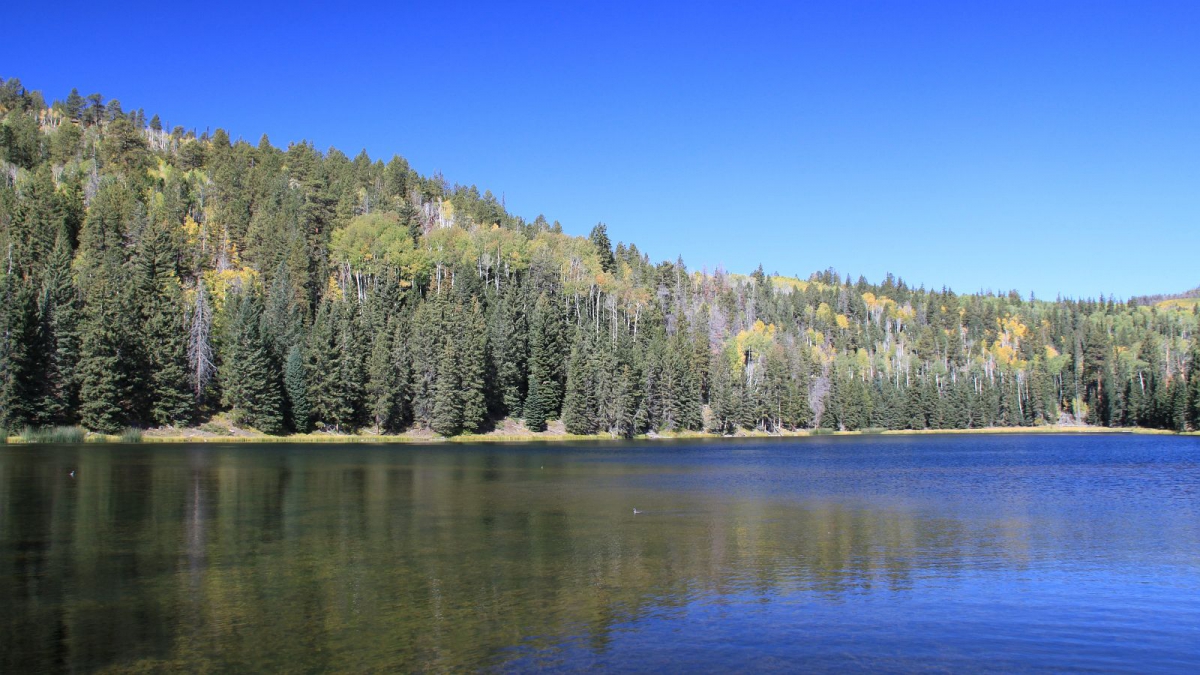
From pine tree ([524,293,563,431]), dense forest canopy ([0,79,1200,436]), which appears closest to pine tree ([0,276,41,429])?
dense forest canopy ([0,79,1200,436])

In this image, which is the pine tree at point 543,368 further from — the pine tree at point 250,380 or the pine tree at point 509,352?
the pine tree at point 250,380

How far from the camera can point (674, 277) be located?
A: 191500 millimetres

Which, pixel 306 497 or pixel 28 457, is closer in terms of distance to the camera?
pixel 306 497

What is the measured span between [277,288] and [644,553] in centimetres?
9956

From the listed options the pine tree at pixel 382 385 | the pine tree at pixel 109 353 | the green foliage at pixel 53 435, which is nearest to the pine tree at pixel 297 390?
the pine tree at pixel 382 385

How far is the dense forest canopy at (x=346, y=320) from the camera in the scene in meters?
89.9

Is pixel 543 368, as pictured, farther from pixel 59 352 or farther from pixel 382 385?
pixel 59 352

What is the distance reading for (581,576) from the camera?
75.8 feet

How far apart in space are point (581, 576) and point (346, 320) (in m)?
89.3

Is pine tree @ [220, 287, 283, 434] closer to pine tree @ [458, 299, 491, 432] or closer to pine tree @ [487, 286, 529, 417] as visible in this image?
pine tree @ [458, 299, 491, 432]

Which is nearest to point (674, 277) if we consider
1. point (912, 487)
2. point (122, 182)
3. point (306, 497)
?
point (122, 182)

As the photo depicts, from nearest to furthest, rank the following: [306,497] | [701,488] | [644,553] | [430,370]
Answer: [644,553], [306,497], [701,488], [430,370]

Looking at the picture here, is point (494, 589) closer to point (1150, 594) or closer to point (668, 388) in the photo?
point (1150, 594)

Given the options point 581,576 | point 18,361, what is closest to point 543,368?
point 18,361
